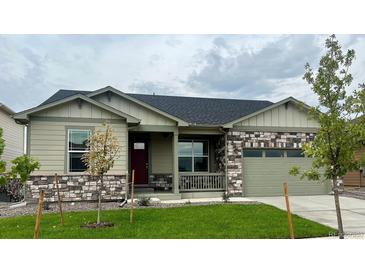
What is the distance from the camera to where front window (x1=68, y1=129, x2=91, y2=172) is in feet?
39.2

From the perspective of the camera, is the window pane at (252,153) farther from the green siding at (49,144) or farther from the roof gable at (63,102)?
the green siding at (49,144)

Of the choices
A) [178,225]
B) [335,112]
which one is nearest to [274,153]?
[178,225]

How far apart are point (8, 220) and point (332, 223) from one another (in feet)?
30.2

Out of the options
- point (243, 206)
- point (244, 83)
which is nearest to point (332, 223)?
point (243, 206)

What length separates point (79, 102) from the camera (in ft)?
39.7

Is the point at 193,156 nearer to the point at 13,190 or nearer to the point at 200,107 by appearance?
the point at 200,107

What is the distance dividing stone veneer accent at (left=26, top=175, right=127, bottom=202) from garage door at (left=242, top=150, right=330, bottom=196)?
5833 millimetres

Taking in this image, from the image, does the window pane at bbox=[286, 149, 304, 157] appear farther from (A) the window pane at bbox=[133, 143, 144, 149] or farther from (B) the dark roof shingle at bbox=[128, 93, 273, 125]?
(A) the window pane at bbox=[133, 143, 144, 149]

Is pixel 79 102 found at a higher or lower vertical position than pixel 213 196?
higher

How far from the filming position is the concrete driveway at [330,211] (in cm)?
828

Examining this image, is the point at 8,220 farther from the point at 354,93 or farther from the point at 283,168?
the point at 283,168

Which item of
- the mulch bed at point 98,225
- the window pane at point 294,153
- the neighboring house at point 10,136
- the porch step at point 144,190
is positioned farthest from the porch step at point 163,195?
the neighboring house at point 10,136

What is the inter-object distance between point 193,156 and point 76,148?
6011 mm

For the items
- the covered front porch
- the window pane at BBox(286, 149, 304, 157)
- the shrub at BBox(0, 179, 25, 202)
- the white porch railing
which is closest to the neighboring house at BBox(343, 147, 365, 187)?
the window pane at BBox(286, 149, 304, 157)
